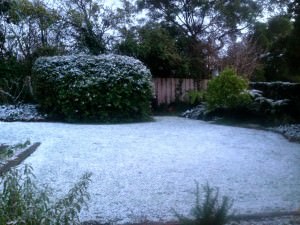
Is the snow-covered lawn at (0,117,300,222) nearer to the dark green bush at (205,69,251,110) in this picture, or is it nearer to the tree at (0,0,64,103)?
the dark green bush at (205,69,251,110)

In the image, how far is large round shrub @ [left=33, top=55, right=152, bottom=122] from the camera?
31.0 ft

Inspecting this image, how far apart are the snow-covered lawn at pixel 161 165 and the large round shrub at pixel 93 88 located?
129 centimetres

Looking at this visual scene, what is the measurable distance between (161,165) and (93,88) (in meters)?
4.87

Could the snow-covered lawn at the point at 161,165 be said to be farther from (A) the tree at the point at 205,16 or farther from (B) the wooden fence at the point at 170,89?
(A) the tree at the point at 205,16

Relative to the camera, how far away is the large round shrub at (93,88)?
9.46 metres

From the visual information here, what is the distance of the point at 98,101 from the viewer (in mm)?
9500

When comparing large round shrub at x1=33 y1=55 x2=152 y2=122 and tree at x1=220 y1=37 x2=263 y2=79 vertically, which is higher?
tree at x1=220 y1=37 x2=263 y2=79

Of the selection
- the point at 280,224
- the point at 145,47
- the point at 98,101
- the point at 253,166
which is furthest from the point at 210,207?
the point at 145,47

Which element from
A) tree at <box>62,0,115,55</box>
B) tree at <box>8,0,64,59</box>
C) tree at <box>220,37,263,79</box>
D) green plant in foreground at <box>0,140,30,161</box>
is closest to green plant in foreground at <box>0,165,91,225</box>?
green plant in foreground at <box>0,140,30,161</box>

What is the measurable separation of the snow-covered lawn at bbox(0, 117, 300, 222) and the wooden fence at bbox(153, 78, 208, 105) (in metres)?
5.12

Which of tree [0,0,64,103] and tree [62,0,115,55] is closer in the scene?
tree [0,0,64,103]

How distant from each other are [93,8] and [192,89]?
410 centimetres

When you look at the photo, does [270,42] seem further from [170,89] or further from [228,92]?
[228,92]

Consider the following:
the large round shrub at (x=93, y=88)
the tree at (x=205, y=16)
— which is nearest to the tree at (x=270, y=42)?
the tree at (x=205, y=16)
